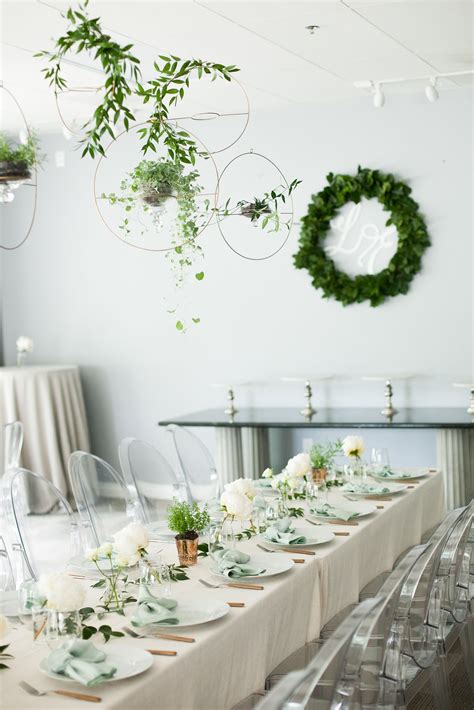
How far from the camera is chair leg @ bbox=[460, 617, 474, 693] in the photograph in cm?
338

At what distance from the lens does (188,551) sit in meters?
3.09

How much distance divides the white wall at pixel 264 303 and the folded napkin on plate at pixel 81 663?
4.47m

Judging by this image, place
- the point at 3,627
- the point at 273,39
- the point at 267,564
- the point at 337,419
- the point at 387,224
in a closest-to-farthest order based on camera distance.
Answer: the point at 3,627 < the point at 267,564 < the point at 273,39 < the point at 337,419 < the point at 387,224

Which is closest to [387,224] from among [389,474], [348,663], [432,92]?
[432,92]

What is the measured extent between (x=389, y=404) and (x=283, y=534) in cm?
300

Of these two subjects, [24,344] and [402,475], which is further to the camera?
[24,344]

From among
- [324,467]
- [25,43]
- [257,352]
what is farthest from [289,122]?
[324,467]

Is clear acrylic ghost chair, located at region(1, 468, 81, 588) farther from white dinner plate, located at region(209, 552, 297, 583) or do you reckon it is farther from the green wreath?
the green wreath

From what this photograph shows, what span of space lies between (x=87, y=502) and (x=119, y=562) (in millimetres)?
1253

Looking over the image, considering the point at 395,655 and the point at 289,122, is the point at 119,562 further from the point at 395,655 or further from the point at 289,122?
the point at 289,122

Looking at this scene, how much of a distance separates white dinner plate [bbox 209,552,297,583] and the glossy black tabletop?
9.10 feet

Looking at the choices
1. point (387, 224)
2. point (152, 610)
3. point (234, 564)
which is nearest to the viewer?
point (152, 610)

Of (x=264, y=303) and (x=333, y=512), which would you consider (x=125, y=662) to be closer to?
(x=333, y=512)

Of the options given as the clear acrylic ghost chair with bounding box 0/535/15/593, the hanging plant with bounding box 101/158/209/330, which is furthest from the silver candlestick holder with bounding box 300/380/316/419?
the clear acrylic ghost chair with bounding box 0/535/15/593
